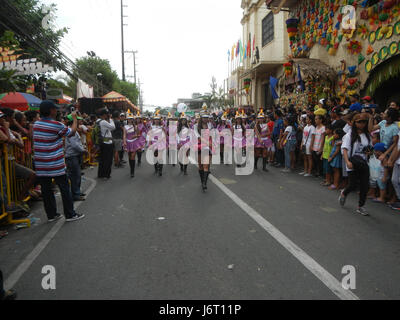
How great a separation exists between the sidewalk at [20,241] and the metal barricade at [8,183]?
0.65 feet

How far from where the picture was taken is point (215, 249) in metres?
4.29

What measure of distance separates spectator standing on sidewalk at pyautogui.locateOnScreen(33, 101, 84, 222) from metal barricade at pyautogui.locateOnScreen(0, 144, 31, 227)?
618mm

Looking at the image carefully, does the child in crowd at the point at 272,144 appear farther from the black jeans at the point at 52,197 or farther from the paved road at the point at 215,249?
the black jeans at the point at 52,197

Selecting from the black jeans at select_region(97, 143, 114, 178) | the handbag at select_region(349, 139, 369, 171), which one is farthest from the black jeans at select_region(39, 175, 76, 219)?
the handbag at select_region(349, 139, 369, 171)

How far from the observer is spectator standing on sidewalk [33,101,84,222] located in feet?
17.7

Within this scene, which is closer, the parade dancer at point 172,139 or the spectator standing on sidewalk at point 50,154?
the spectator standing on sidewalk at point 50,154

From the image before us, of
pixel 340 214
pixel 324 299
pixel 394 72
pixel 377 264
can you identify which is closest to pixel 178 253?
pixel 324 299

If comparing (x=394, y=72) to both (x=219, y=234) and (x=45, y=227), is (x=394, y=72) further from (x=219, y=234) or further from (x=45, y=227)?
(x=45, y=227)

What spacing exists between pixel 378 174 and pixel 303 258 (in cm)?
415

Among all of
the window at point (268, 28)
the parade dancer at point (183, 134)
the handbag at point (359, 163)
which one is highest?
the window at point (268, 28)

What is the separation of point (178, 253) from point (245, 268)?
2.96 ft

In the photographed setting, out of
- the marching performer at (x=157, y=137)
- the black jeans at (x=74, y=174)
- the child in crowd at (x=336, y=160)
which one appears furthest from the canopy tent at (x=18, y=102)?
the child in crowd at (x=336, y=160)

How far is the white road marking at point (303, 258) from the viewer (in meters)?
3.22

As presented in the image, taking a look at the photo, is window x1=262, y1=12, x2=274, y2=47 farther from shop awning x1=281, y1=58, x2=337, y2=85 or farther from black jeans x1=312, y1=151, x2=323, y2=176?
black jeans x1=312, y1=151, x2=323, y2=176
